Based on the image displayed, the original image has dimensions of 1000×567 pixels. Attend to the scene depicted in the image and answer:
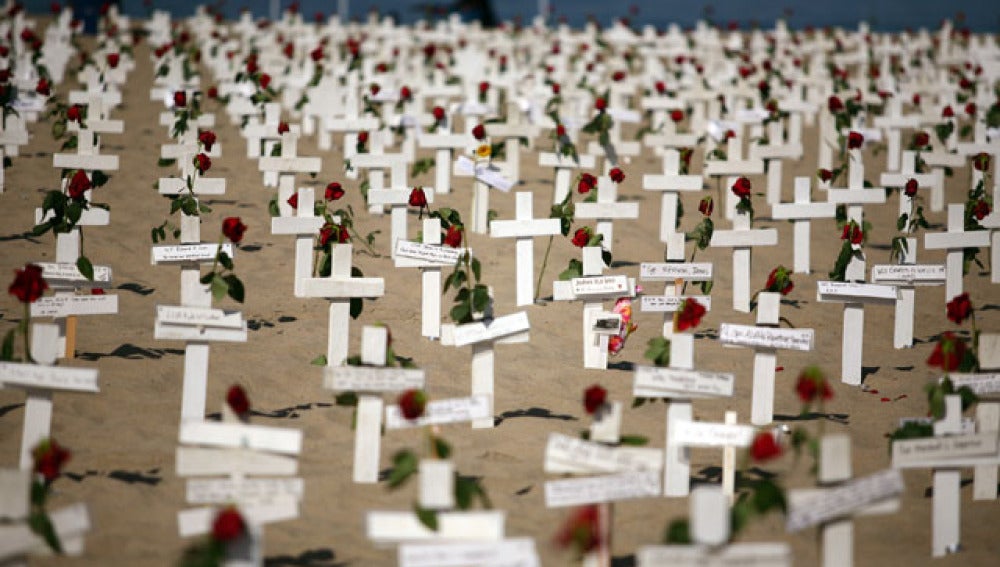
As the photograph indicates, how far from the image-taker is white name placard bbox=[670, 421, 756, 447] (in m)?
5.67

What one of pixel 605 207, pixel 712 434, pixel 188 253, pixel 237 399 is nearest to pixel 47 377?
pixel 237 399

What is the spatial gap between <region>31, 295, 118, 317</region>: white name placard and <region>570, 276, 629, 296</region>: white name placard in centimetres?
274

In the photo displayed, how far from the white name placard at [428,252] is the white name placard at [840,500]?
Result: 346 cm

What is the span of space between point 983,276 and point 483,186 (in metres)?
4.45

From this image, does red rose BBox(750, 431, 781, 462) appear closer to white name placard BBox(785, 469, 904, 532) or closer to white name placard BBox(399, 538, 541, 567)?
white name placard BBox(785, 469, 904, 532)

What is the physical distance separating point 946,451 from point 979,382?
0.64m

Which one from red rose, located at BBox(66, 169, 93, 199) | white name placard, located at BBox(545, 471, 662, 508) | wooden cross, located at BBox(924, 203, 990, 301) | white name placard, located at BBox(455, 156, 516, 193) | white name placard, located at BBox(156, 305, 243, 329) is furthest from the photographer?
white name placard, located at BBox(455, 156, 516, 193)

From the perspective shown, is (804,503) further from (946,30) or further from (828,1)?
(828,1)

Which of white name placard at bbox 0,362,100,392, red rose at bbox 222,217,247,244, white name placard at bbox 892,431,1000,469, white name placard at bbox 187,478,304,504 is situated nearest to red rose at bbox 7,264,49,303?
white name placard at bbox 0,362,100,392

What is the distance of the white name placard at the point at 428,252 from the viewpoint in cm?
774

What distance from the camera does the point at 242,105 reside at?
13.9m

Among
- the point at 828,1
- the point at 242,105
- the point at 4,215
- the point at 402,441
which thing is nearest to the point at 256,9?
the point at 828,1

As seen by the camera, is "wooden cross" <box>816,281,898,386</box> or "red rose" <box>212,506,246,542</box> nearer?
"red rose" <box>212,506,246,542</box>

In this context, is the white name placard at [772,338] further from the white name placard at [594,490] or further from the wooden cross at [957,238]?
the wooden cross at [957,238]
